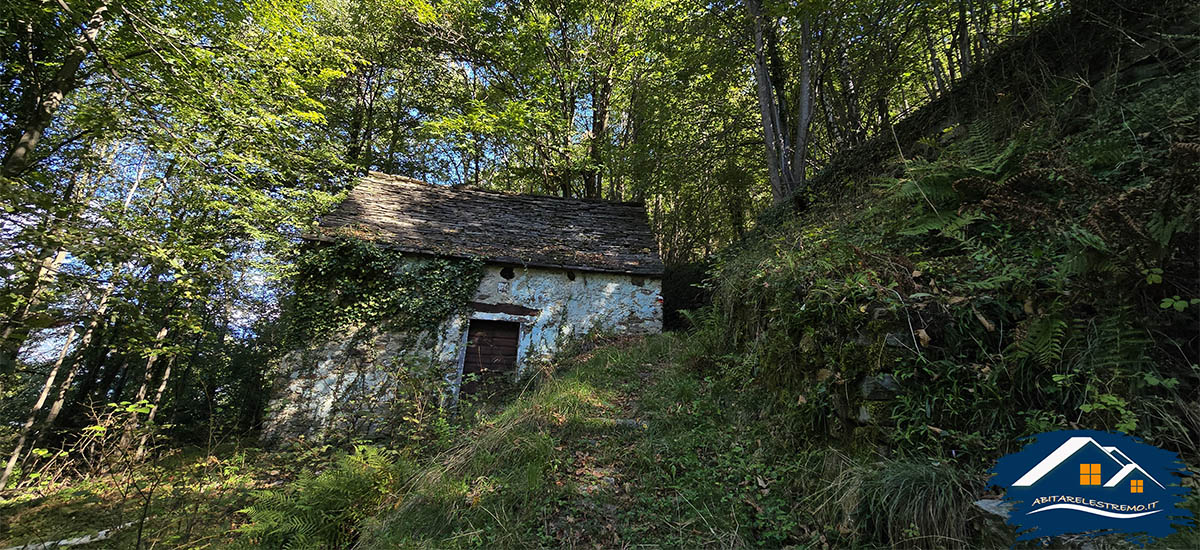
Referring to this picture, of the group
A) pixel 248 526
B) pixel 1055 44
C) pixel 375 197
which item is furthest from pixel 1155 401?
pixel 375 197

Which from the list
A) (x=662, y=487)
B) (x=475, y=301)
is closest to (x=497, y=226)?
(x=475, y=301)

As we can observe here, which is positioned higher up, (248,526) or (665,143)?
(665,143)

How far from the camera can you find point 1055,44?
12.4ft

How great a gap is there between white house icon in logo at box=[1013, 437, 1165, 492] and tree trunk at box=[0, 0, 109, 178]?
32.2 ft

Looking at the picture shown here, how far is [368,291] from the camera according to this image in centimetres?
741

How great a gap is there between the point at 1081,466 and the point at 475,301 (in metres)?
7.62

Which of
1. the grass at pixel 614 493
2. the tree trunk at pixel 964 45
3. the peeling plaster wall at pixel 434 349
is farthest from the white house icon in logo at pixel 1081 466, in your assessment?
the peeling plaster wall at pixel 434 349

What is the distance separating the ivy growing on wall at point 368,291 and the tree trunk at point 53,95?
3168mm

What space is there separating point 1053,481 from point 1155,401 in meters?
0.56

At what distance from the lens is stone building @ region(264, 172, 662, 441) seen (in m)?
6.76

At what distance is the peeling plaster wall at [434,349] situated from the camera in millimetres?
6594

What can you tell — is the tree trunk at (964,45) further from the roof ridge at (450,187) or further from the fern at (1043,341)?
the roof ridge at (450,187)

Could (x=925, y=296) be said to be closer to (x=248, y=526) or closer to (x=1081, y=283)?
(x=1081, y=283)

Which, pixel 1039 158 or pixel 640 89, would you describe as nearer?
pixel 1039 158
